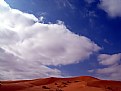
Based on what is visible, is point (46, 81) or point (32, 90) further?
point (46, 81)

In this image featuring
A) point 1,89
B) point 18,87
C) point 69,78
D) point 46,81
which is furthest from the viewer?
point 69,78

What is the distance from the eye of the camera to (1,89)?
23266 millimetres

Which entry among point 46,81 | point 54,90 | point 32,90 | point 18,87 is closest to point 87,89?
point 54,90

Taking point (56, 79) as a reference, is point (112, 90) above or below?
below

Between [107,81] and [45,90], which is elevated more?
[107,81]

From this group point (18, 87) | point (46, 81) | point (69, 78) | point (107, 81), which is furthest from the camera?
point (69, 78)

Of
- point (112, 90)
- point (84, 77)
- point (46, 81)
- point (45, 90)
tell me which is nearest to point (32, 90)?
point (45, 90)

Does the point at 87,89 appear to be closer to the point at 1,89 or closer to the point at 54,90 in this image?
the point at 54,90

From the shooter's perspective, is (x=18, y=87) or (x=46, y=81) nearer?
→ (x=18, y=87)

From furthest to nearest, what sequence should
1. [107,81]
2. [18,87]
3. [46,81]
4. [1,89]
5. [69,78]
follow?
1. [69,78]
2. [46,81]
3. [107,81]
4. [18,87]
5. [1,89]

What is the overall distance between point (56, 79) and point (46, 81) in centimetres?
221

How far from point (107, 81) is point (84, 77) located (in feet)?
16.6

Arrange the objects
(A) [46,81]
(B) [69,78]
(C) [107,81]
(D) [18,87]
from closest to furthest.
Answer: (D) [18,87] < (C) [107,81] < (A) [46,81] < (B) [69,78]

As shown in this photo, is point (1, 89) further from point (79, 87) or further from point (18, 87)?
point (79, 87)
